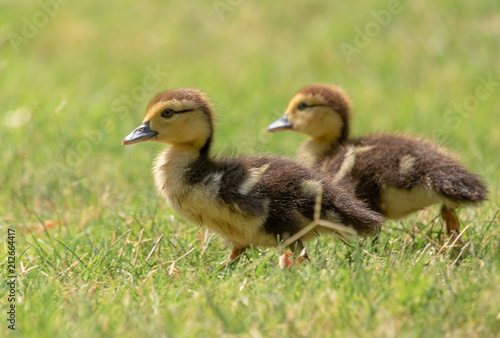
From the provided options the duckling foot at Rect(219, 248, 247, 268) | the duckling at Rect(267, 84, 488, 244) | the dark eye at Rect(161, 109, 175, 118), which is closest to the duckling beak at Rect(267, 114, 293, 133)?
the duckling at Rect(267, 84, 488, 244)

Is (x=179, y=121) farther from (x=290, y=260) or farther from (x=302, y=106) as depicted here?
(x=302, y=106)

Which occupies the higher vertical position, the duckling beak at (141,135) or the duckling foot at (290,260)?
the duckling beak at (141,135)

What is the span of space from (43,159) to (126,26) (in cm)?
476

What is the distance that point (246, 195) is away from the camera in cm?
338

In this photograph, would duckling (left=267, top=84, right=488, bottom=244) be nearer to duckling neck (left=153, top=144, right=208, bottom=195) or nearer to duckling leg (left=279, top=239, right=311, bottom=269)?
duckling leg (left=279, top=239, right=311, bottom=269)

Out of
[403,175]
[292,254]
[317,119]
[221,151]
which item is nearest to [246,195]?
[292,254]

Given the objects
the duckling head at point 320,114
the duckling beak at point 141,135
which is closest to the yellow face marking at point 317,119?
the duckling head at point 320,114

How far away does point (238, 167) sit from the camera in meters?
3.53

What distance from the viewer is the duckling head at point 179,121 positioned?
145 inches

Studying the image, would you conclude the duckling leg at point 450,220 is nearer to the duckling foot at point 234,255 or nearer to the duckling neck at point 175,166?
the duckling foot at point 234,255

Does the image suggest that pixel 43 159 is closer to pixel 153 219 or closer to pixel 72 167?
pixel 72 167

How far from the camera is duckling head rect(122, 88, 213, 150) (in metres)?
3.68

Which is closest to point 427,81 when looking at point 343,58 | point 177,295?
point 343,58

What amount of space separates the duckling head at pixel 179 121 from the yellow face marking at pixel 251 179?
1.13 ft
